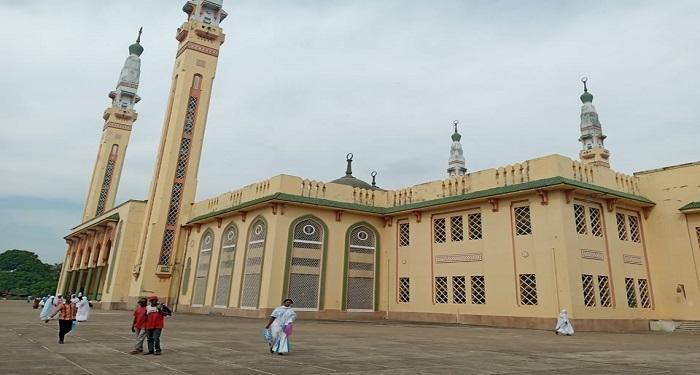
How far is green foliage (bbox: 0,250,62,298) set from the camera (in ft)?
210

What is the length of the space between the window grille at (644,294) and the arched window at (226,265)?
18289 millimetres

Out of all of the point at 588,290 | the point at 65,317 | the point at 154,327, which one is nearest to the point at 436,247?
the point at 588,290

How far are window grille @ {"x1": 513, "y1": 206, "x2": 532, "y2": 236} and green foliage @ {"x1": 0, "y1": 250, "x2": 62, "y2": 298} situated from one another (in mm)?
61450

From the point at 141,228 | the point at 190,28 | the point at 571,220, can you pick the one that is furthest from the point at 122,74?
the point at 571,220

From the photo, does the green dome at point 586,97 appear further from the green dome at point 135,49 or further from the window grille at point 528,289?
the green dome at point 135,49

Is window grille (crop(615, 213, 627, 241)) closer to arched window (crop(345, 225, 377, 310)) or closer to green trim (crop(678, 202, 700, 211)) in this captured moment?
green trim (crop(678, 202, 700, 211))

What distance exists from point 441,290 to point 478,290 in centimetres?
195

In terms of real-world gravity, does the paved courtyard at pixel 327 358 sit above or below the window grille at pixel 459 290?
below

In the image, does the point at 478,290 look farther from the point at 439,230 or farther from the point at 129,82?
the point at 129,82

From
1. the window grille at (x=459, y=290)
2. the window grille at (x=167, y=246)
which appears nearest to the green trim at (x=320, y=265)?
the window grille at (x=459, y=290)

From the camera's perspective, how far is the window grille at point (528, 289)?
57.1ft

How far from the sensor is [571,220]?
1734cm

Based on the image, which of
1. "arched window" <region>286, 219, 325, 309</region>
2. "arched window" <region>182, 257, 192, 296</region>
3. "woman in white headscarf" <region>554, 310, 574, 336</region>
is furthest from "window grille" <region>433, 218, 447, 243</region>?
"arched window" <region>182, 257, 192, 296</region>

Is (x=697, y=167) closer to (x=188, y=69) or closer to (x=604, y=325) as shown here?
(x=604, y=325)
